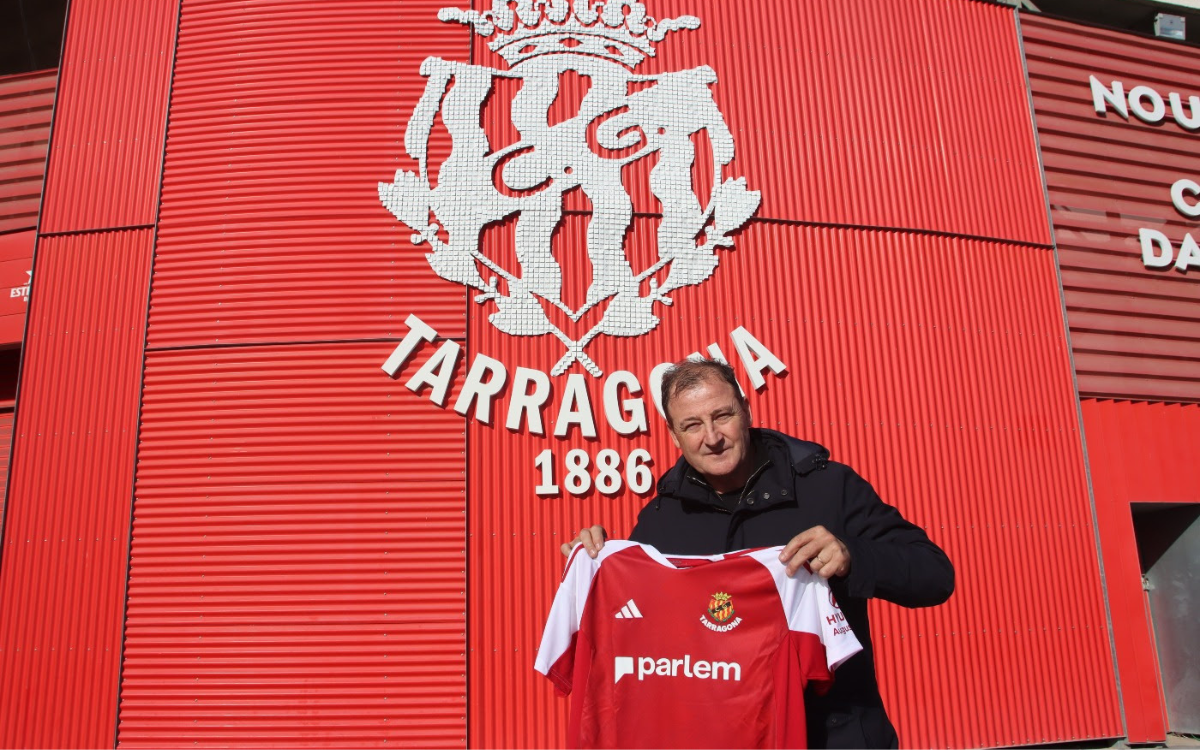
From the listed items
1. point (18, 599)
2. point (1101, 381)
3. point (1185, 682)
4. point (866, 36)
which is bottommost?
point (1185, 682)

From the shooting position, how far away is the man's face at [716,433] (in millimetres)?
2811

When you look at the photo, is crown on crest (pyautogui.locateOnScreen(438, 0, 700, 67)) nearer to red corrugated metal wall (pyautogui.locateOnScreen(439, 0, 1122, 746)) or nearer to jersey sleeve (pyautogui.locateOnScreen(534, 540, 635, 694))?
red corrugated metal wall (pyautogui.locateOnScreen(439, 0, 1122, 746))

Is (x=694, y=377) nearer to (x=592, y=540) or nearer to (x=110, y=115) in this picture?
(x=592, y=540)

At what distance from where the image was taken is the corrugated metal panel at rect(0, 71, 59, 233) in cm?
853

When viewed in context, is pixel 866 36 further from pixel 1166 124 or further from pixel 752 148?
pixel 1166 124

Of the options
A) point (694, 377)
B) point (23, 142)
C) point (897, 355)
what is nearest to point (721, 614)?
point (694, 377)

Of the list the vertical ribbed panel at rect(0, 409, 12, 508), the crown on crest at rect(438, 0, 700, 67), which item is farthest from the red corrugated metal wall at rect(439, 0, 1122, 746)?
the vertical ribbed panel at rect(0, 409, 12, 508)

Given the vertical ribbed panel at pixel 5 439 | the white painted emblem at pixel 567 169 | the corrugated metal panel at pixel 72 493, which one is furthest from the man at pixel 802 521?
the vertical ribbed panel at pixel 5 439

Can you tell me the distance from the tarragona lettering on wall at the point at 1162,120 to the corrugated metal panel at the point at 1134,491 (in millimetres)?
1621

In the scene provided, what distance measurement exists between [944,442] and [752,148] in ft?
11.0

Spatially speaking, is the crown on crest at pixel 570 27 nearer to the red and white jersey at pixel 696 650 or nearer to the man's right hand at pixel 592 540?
the man's right hand at pixel 592 540

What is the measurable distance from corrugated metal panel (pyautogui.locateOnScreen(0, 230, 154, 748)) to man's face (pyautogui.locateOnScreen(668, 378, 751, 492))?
600 centimetres

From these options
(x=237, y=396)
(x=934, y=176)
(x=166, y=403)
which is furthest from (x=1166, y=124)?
(x=166, y=403)

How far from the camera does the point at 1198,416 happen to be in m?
8.65
